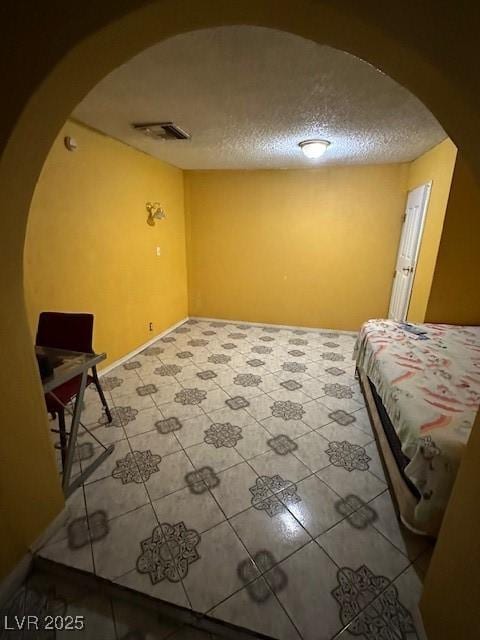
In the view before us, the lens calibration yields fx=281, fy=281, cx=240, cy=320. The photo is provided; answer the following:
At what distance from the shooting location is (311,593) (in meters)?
1.12

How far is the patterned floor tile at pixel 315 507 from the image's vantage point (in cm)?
139

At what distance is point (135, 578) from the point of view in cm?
115

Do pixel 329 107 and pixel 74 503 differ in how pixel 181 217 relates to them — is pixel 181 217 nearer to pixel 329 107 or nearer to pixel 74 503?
pixel 329 107

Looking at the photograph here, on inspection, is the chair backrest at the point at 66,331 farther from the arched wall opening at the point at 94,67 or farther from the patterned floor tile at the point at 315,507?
the patterned floor tile at the point at 315,507

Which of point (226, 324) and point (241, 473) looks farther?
point (226, 324)

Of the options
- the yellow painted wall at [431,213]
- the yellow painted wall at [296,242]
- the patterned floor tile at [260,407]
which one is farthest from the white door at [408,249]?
the patterned floor tile at [260,407]

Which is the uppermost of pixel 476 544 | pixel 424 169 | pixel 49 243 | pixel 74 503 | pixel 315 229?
pixel 424 169

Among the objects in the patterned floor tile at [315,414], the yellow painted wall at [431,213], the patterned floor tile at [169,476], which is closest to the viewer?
the patterned floor tile at [169,476]

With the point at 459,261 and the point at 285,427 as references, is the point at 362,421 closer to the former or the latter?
the point at 285,427

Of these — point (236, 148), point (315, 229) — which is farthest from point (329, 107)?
point (315, 229)

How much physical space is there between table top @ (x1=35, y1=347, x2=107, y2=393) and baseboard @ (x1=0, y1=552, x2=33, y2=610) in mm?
700

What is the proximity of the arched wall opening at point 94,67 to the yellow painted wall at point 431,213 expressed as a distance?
2095 mm

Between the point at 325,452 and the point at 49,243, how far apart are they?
2.51 metres

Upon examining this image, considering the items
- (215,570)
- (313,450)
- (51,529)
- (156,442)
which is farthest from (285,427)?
(51,529)
